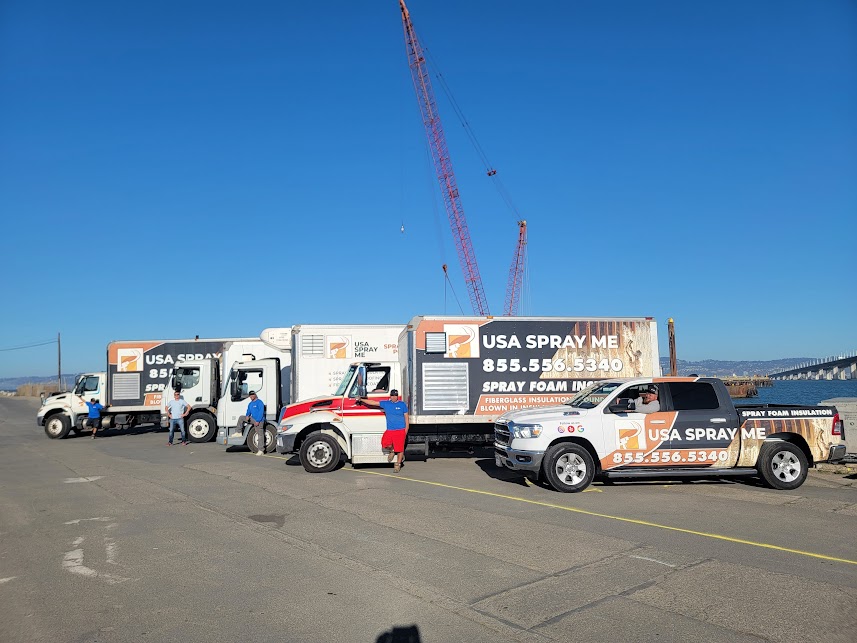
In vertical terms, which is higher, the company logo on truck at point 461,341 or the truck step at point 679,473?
the company logo on truck at point 461,341

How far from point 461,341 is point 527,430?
184 inches

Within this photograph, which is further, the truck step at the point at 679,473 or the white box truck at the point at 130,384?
the white box truck at the point at 130,384

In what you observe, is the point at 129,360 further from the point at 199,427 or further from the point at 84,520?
the point at 84,520

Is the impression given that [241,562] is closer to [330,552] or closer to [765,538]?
[330,552]

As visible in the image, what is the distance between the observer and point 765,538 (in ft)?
25.3

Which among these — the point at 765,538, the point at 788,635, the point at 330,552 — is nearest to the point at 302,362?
the point at 330,552

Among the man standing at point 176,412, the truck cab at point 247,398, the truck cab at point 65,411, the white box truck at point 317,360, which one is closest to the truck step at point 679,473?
the white box truck at point 317,360

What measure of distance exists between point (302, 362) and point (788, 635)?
14.3 meters

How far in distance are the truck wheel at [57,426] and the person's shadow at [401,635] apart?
2330 cm

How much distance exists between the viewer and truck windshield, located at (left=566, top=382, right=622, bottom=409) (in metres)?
11.4

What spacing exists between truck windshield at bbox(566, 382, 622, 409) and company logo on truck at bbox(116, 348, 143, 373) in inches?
708

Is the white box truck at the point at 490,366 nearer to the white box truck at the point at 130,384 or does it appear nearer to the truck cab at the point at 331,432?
the truck cab at the point at 331,432

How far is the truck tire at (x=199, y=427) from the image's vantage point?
21.6 m

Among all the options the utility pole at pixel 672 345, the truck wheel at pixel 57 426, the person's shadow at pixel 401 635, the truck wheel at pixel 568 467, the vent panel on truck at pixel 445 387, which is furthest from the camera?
the truck wheel at pixel 57 426
